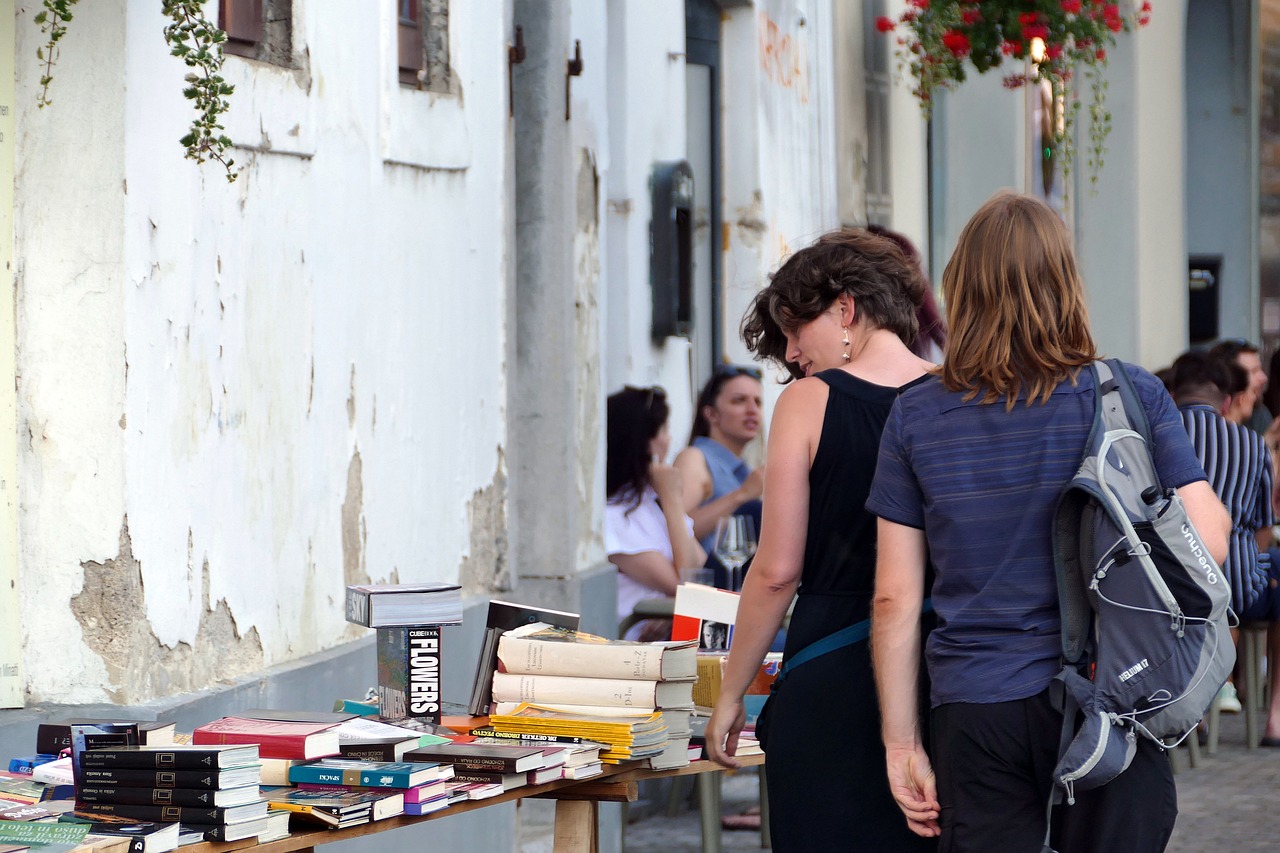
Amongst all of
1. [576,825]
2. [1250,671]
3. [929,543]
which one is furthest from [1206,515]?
[1250,671]

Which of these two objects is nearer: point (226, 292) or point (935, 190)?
point (226, 292)

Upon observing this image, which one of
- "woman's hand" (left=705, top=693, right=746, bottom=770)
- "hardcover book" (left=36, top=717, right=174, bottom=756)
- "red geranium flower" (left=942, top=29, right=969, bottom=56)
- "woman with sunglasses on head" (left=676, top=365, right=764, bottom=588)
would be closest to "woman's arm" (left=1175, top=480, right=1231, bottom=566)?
"woman's hand" (left=705, top=693, right=746, bottom=770)

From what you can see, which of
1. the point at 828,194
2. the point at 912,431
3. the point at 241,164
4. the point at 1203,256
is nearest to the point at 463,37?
the point at 241,164

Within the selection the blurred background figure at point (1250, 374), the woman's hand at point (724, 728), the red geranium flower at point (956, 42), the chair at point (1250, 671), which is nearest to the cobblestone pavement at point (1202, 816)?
the chair at point (1250, 671)

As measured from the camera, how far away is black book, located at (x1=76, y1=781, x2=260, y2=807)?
108 inches

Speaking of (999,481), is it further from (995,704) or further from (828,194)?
(828,194)

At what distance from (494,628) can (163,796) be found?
1069 millimetres

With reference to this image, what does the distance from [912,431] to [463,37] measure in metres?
2.96

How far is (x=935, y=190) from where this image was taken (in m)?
13.1

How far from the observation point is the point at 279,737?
Answer: 3.10 metres

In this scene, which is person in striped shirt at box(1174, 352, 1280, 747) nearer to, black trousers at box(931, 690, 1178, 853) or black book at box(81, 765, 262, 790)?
black trousers at box(931, 690, 1178, 853)

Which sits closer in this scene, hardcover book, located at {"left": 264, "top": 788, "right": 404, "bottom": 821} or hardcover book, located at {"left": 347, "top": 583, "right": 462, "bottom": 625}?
hardcover book, located at {"left": 264, "top": 788, "right": 404, "bottom": 821}

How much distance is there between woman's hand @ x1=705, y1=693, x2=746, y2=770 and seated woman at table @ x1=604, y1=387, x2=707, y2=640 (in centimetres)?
333

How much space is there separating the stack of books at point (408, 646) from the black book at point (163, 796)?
2.83ft
